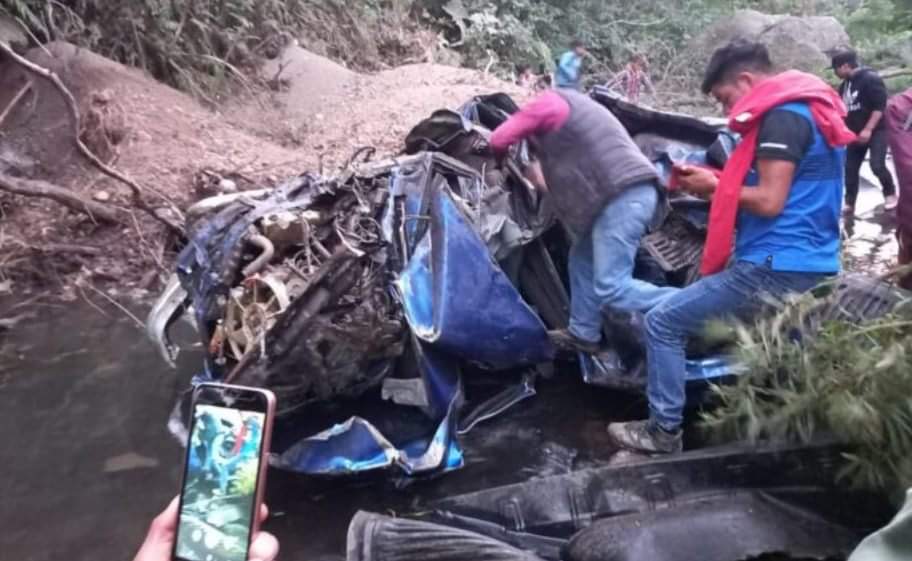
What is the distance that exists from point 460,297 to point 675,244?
4.49 ft

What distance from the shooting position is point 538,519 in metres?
3.41

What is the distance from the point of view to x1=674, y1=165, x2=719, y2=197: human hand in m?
3.68

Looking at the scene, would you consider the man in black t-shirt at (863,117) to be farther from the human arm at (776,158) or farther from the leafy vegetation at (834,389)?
the leafy vegetation at (834,389)

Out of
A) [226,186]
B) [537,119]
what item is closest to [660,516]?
[537,119]

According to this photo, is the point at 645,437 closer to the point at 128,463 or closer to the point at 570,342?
the point at 570,342

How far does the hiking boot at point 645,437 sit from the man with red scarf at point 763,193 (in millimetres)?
333

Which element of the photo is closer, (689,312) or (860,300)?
(860,300)

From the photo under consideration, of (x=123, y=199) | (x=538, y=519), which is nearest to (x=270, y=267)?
(x=538, y=519)

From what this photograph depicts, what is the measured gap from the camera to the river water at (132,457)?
3850mm

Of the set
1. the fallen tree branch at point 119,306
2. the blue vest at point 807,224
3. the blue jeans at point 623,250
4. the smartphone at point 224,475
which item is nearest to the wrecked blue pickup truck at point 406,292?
the blue jeans at point 623,250

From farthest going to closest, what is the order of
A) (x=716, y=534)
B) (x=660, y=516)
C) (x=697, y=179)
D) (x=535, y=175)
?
(x=535, y=175) < (x=697, y=179) < (x=660, y=516) < (x=716, y=534)

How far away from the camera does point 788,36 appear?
1681cm

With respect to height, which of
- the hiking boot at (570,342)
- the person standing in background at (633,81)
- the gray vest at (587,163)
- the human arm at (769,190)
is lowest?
the person standing in background at (633,81)

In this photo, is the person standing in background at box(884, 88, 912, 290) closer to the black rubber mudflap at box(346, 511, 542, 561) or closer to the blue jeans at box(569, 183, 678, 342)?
the blue jeans at box(569, 183, 678, 342)
